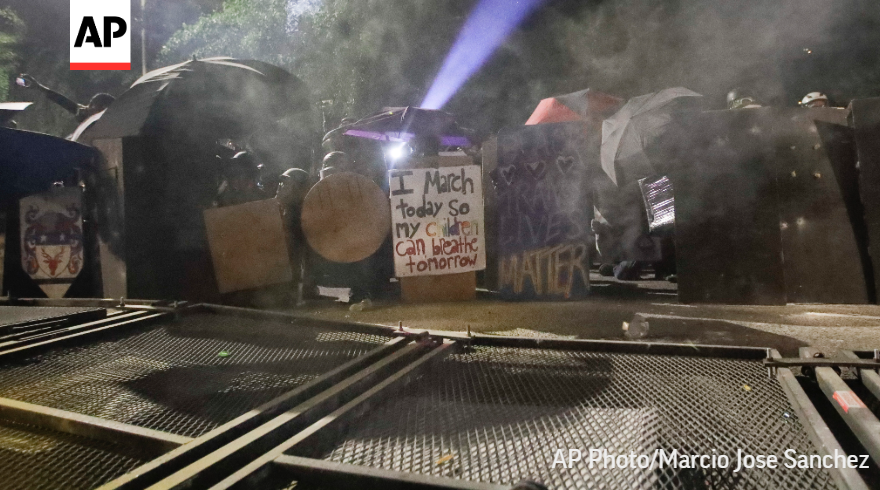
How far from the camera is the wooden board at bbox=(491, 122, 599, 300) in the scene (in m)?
6.64

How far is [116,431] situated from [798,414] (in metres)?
1.62

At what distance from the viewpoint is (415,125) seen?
27.5 feet

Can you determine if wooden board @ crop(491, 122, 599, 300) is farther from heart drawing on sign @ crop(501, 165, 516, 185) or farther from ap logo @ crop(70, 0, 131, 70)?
ap logo @ crop(70, 0, 131, 70)

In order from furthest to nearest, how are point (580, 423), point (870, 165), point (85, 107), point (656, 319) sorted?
1. point (85, 107)
2. point (870, 165)
3. point (656, 319)
4. point (580, 423)

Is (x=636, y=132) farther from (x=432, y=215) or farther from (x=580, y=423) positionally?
(x=580, y=423)

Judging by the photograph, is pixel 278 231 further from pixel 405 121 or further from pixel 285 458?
pixel 285 458

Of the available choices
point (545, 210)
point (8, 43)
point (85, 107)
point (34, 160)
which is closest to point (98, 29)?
point (85, 107)

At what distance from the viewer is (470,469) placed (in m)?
1.16

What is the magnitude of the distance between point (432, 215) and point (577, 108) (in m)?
3.70

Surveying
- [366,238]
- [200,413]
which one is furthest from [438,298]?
[200,413]

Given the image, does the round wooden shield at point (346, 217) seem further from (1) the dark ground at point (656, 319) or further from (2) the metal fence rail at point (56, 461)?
(2) the metal fence rail at point (56, 461)

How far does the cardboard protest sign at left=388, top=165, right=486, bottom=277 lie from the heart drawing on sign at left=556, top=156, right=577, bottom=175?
3.17ft

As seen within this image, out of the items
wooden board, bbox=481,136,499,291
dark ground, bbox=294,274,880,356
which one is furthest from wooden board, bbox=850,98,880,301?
wooden board, bbox=481,136,499,291

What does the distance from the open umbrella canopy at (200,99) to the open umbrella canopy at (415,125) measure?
1.27 metres
